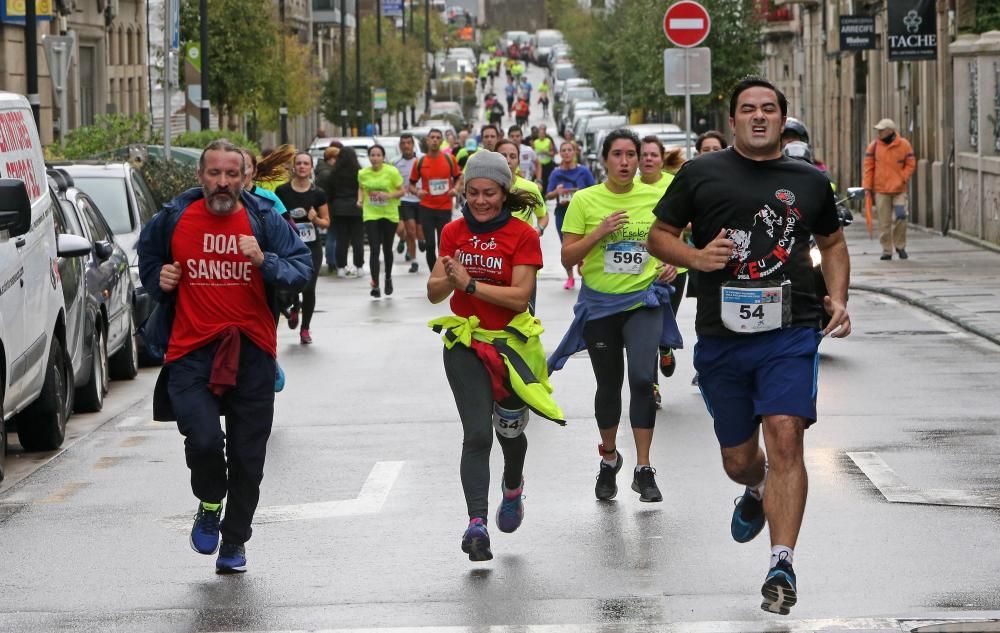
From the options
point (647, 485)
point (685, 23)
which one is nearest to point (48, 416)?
point (647, 485)

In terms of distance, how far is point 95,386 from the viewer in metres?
14.5

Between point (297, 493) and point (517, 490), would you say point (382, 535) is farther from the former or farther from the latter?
point (297, 493)

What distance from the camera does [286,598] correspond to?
790 centimetres

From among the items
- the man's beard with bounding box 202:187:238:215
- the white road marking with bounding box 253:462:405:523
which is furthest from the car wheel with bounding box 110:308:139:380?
the man's beard with bounding box 202:187:238:215

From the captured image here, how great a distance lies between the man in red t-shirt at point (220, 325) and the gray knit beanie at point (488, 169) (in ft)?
2.54

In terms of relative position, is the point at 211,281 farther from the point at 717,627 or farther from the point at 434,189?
the point at 434,189

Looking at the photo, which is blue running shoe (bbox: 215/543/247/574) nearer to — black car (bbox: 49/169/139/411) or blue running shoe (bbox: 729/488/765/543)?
blue running shoe (bbox: 729/488/765/543)

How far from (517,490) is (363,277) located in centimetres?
1927

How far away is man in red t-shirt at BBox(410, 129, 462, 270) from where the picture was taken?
26.3m

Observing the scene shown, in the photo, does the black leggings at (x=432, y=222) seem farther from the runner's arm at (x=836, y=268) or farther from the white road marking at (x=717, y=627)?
the white road marking at (x=717, y=627)

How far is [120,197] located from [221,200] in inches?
425

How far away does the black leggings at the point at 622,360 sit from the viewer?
10164 millimetres

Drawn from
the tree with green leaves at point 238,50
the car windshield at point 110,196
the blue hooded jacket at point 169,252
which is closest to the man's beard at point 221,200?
the blue hooded jacket at point 169,252

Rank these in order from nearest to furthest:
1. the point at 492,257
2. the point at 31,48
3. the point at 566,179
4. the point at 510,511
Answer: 1. the point at 492,257
2. the point at 510,511
3. the point at 566,179
4. the point at 31,48
